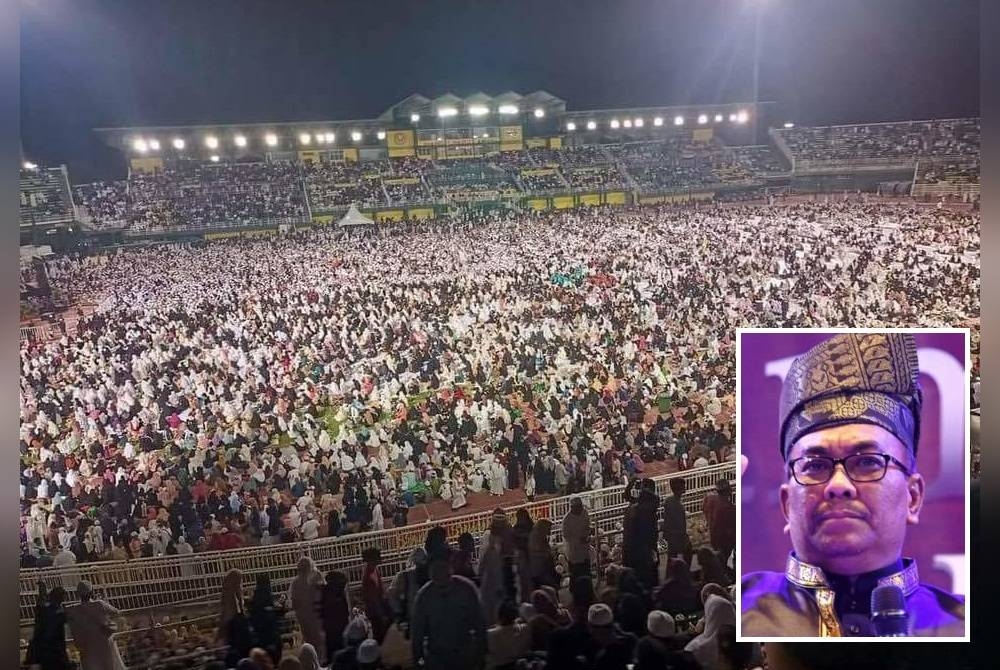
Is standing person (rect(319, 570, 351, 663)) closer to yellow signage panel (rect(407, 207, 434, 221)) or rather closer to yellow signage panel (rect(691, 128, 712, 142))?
yellow signage panel (rect(407, 207, 434, 221))

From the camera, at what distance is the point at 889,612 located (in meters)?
3.56

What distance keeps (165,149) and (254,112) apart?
0.57 meters

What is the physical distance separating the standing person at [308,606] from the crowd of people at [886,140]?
3958mm

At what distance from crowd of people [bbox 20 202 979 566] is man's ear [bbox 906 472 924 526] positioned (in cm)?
91

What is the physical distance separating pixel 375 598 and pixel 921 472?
10.3 feet

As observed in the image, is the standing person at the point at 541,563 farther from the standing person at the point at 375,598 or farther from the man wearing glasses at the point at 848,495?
the man wearing glasses at the point at 848,495

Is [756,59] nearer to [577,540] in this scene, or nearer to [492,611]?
[577,540]

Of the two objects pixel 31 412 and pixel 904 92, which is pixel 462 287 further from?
pixel 904 92

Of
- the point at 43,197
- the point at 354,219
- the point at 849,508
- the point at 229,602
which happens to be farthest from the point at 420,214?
the point at 849,508

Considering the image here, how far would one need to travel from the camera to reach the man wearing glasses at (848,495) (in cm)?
336

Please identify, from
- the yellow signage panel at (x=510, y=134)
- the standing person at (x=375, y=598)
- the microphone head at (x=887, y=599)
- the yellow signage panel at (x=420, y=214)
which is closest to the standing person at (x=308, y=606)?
the standing person at (x=375, y=598)

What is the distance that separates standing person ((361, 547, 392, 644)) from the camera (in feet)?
11.4

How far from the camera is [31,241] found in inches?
141

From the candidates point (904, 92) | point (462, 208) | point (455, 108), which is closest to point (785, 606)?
point (462, 208)
